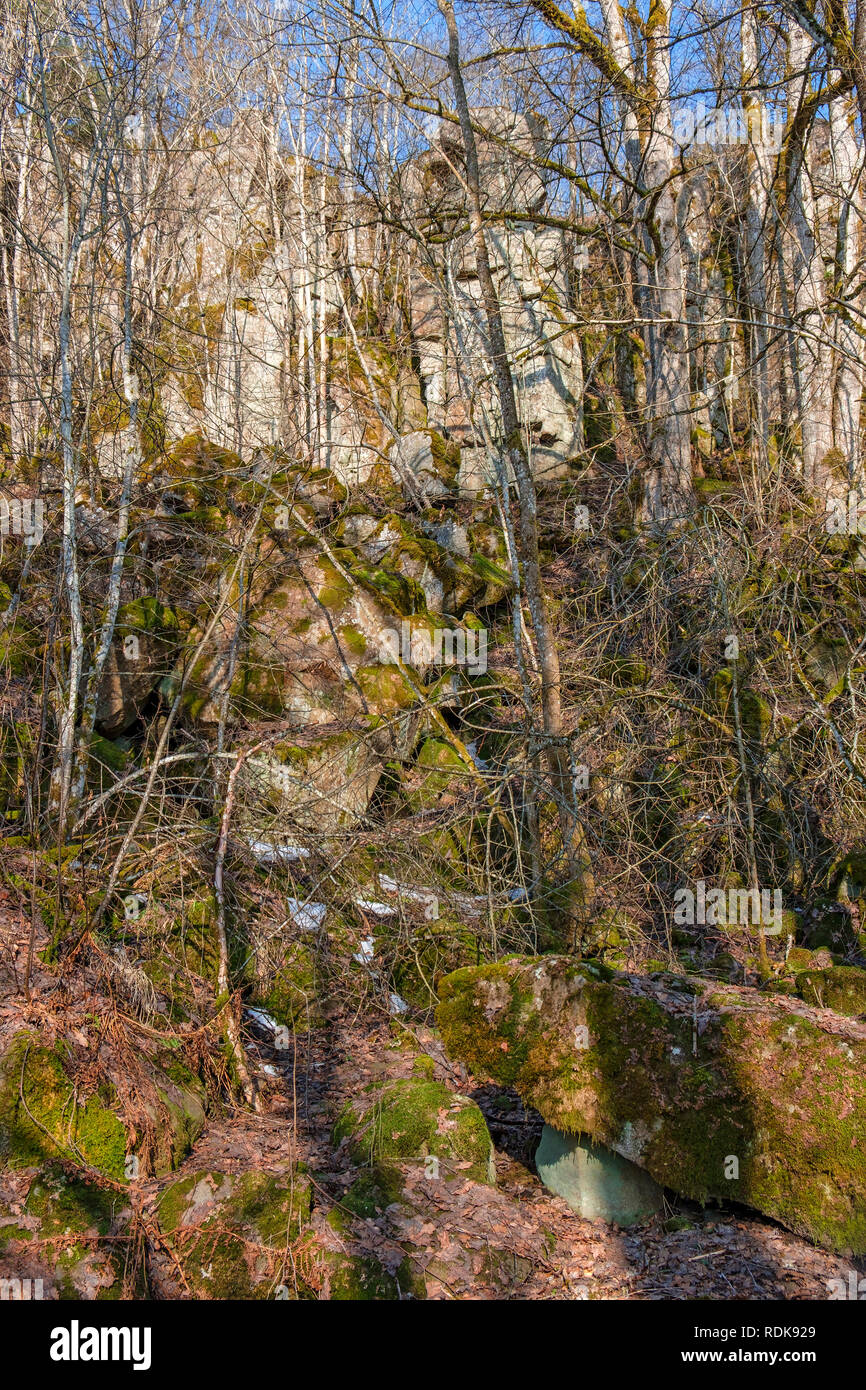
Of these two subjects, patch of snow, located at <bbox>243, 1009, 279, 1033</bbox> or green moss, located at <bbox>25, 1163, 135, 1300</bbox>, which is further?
patch of snow, located at <bbox>243, 1009, 279, 1033</bbox>

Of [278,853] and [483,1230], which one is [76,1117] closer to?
[483,1230]

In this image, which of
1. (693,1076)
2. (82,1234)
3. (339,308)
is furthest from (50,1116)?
(339,308)

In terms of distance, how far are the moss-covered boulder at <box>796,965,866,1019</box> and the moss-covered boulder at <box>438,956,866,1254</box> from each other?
2.59ft

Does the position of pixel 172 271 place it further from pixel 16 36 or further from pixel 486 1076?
pixel 486 1076

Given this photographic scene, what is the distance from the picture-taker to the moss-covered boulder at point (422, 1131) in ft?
14.0

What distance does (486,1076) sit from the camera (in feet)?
14.6

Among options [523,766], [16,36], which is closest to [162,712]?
[523,766]

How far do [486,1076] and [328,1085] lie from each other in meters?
1.56

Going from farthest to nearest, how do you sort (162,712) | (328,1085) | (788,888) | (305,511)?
(305,511) → (162,712) → (788,888) → (328,1085)

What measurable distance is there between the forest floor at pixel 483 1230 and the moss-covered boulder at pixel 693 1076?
0.25m

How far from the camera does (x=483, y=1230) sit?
A: 151 inches

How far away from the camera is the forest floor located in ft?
11.7

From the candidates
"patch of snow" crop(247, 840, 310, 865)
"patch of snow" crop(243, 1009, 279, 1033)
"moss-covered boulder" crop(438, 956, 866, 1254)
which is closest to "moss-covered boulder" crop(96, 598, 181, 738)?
"patch of snow" crop(247, 840, 310, 865)

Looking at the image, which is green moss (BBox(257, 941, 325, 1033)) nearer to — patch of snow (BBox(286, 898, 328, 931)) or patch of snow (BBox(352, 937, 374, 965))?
patch of snow (BBox(286, 898, 328, 931))
